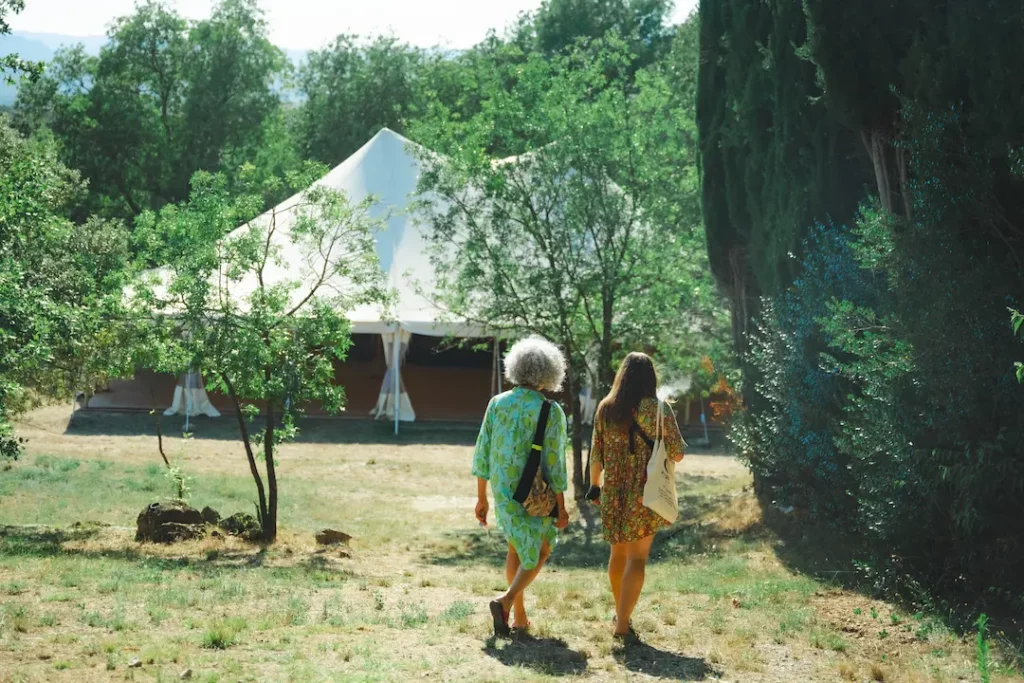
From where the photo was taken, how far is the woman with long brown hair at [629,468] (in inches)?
244

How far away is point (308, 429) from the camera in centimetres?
2264

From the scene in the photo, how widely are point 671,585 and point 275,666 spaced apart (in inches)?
154

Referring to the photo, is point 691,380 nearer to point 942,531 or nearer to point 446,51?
point 942,531

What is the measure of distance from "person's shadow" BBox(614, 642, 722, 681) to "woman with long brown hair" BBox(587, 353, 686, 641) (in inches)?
7.0

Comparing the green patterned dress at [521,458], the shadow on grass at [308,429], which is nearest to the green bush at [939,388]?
the green patterned dress at [521,458]

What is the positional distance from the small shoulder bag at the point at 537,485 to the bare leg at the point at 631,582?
0.47m

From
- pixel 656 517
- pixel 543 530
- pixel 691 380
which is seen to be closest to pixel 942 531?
pixel 656 517

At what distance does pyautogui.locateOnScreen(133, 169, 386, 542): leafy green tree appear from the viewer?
1113cm

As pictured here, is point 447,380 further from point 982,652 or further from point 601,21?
point 601,21

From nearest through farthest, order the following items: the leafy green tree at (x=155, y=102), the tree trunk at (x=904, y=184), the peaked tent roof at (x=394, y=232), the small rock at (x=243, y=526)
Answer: the tree trunk at (x=904, y=184) → the small rock at (x=243, y=526) → the peaked tent roof at (x=394, y=232) → the leafy green tree at (x=155, y=102)

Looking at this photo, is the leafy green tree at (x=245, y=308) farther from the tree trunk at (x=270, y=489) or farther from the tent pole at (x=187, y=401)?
the tent pole at (x=187, y=401)

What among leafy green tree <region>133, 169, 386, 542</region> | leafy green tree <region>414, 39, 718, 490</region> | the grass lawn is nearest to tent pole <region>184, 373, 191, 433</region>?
the grass lawn

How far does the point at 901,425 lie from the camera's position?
6789 millimetres

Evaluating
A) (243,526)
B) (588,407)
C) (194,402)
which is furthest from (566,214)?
(194,402)
